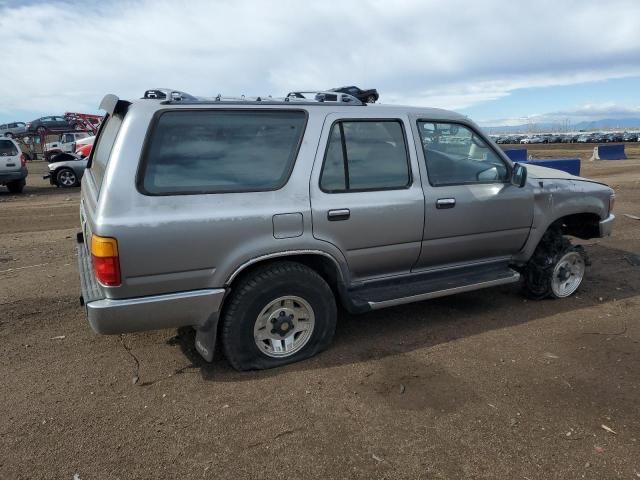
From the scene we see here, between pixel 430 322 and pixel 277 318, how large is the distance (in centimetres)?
165

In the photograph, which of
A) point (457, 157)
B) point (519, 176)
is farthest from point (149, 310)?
point (519, 176)

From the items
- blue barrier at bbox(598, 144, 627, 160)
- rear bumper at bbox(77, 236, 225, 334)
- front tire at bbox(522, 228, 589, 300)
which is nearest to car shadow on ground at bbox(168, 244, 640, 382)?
front tire at bbox(522, 228, 589, 300)

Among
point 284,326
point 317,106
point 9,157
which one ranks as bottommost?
point 284,326

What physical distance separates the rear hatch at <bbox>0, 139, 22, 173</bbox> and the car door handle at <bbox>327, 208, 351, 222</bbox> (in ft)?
47.9

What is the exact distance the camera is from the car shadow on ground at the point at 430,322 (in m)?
3.82

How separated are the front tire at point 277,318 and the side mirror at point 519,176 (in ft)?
6.62

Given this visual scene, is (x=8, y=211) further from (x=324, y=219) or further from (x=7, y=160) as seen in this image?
(x=324, y=219)

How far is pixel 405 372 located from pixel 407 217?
3.96 feet

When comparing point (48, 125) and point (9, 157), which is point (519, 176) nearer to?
point (9, 157)

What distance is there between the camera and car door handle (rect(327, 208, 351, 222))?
3611mm

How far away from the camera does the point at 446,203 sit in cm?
409

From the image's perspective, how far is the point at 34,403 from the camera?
3270 mm

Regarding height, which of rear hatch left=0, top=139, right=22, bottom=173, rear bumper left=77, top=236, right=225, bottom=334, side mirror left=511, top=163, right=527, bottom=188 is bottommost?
rear bumper left=77, top=236, right=225, bottom=334

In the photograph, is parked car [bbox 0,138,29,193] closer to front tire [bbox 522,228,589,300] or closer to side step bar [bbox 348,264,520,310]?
side step bar [bbox 348,264,520,310]
